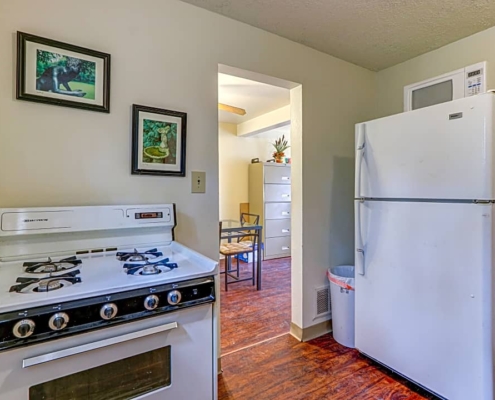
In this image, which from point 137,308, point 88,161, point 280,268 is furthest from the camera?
point 280,268

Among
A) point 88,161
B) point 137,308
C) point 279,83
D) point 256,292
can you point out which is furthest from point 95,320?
point 256,292

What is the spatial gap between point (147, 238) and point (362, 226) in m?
1.34

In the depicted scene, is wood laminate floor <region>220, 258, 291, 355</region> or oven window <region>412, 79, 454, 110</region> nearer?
oven window <region>412, 79, 454, 110</region>

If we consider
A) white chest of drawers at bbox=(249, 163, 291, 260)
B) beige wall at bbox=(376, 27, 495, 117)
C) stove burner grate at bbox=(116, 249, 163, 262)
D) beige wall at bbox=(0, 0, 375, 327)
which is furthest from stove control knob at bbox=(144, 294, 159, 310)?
white chest of drawers at bbox=(249, 163, 291, 260)

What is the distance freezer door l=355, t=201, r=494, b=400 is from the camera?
1316mm

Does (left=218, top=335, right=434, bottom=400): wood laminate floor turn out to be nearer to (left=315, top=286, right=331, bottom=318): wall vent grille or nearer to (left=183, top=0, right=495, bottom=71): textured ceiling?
(left=315, top=286, right=331, bottom=318): wall vent grille

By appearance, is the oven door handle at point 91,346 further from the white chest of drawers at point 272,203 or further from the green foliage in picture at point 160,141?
the white chest of drawers at point 272,203

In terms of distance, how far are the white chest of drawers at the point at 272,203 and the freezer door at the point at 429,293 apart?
9.06 ft

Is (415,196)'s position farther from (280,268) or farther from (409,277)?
(280,268)

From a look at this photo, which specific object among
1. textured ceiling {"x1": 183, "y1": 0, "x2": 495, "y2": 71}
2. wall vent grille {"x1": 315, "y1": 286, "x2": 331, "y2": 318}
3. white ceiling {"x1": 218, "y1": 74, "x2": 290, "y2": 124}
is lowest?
wall vent grille {"x1": 315, "y1": 286, "x2": 331, "y2": 318}

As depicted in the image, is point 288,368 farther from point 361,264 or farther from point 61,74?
point 61,74

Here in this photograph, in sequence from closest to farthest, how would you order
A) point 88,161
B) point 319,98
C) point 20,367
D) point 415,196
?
point 20,367 < point 88,161 < point 415,196 < point 319,98

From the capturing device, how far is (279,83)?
207 centimetres

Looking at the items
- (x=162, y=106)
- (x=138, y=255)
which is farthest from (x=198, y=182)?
(x=138, y=255)
